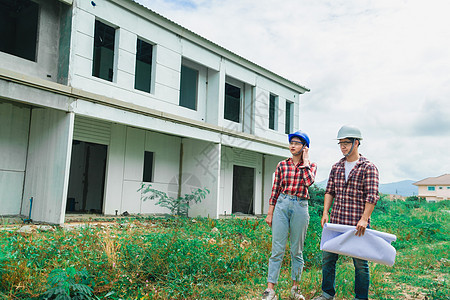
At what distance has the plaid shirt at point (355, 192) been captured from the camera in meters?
3.81

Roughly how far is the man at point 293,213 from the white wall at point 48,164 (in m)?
5.72

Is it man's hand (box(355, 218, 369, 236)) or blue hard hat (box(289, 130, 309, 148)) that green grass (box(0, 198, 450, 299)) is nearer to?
man's hand (box(355, 218, 369, 236))

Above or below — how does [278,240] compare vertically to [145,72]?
below

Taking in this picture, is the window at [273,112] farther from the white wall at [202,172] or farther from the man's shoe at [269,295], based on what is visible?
the man's shoe at [269,295]

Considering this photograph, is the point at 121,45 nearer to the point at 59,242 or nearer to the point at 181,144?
the point at 181,144

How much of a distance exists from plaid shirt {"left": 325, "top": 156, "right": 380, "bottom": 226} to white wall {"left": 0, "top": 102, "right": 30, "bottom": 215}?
26.6ft

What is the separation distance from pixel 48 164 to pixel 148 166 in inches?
161

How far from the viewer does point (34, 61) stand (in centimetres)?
893

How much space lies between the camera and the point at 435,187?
53.0m

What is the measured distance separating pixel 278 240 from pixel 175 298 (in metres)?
1.32

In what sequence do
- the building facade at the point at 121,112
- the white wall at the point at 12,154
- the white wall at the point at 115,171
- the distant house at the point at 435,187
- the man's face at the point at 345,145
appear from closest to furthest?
the man's face at the point at 345,145 < the building facade at the point at 121,112 < the white wall at the point at 12,154 < the white wall at the point at 115,171 < the distant house at the point at 435,187

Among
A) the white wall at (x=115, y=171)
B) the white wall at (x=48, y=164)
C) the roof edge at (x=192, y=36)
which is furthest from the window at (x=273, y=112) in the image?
the white wall at (x=48, y=164)

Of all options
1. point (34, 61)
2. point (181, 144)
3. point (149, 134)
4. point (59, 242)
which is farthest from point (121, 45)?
point (59, 242)

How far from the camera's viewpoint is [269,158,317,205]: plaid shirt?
4117mm
